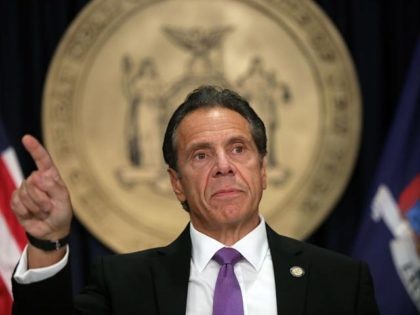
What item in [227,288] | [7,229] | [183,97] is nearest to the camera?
[227,288]

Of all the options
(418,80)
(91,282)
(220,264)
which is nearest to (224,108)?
(220,264)

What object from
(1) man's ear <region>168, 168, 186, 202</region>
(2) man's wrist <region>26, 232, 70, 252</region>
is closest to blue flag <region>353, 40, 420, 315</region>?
(1) man's ear <region>168, 168, 186, 202</region>

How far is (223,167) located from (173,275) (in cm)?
28

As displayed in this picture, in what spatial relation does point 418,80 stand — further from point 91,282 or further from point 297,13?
point 91,282

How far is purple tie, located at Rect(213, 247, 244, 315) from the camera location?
6.06 ft

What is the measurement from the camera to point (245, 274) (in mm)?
1933

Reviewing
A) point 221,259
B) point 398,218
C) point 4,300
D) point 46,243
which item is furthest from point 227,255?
point 398,218

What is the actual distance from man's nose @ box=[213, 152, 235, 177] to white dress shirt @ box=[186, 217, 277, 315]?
6.3 inches

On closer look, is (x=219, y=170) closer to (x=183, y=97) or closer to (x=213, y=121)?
(x=213, y=121)

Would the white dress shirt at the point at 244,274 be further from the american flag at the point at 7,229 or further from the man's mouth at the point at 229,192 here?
the american flag at the point at 7,229

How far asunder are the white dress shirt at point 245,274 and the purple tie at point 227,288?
0.05ft

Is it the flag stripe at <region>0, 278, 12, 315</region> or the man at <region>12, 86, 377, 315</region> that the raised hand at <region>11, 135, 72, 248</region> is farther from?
the flag stripe at <region>0, 278, 12, 315</region>

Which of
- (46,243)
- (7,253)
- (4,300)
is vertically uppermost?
(46,243)

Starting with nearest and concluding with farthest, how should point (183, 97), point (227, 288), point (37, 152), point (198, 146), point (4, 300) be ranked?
point (37, 152)
point (227, 288)
point (198, 146)
point (4, 300)
point (183, 97)
